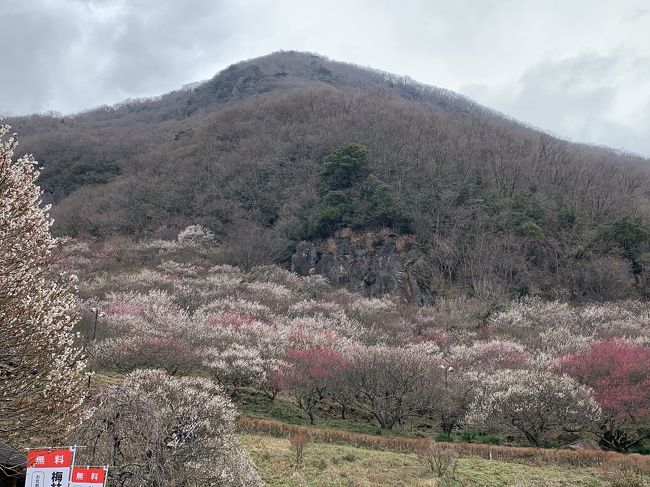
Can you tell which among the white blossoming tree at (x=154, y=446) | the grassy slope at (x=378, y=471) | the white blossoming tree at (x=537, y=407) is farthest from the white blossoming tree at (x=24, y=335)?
the white blossoming tree at (x=537, y=407)

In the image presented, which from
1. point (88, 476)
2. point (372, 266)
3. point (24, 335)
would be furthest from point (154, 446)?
point (372, 266)

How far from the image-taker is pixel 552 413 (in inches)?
671

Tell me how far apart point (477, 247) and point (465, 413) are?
27960 millimetres

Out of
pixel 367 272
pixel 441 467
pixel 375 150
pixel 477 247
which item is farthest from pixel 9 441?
pixel 375 150

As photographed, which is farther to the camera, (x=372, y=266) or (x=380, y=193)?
(x=380, y=193)

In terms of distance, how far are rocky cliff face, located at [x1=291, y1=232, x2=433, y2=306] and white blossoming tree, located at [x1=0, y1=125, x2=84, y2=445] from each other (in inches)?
1411

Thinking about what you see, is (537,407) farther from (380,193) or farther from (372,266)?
(380,193)

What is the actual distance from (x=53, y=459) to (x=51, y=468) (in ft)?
0.32

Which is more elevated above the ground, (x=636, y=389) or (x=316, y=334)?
(x=316, y=334)

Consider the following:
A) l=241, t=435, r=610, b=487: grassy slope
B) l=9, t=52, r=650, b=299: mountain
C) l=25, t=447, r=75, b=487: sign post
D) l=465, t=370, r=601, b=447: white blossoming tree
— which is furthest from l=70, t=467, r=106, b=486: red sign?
l=9, t=52, r=650, b=299: mountain

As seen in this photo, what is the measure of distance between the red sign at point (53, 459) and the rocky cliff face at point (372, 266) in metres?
37.2

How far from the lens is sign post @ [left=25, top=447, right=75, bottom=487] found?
5.54 m

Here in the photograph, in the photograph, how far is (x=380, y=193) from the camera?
47.8 metres

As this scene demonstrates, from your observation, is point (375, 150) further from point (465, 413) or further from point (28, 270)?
point (28, 270)
